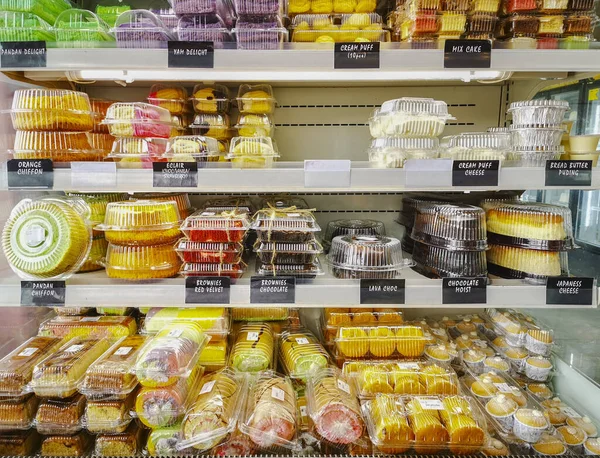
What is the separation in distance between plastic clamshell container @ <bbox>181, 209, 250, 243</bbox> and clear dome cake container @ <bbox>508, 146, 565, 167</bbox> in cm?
94

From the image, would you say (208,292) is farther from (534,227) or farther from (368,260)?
(534,227)

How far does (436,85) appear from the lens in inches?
71.1

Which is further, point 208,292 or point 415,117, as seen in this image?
point 415,117

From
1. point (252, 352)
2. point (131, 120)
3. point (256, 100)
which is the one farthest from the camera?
point (256, 100)

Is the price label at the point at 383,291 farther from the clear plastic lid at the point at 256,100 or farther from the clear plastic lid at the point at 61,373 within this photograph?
the clear plastic lid at the point at 61,373

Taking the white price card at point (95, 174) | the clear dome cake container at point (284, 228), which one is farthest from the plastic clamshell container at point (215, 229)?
the white price card at point (95, 174)

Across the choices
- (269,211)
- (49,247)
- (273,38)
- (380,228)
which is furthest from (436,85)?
(49,247)

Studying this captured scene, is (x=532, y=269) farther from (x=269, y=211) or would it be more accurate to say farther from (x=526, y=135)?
(x=269, y=211)

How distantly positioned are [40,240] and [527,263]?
155cm

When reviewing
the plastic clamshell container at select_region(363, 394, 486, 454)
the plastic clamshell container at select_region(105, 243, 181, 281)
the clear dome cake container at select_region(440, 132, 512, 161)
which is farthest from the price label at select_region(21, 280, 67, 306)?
the clear dome cake container at select_region(440, 132, 512, 161)

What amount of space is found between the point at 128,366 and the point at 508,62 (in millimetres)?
1511

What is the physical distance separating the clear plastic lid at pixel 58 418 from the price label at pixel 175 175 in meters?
0.77

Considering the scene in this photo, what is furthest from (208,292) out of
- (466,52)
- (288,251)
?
(466,52)

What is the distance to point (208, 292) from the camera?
1237 mm
